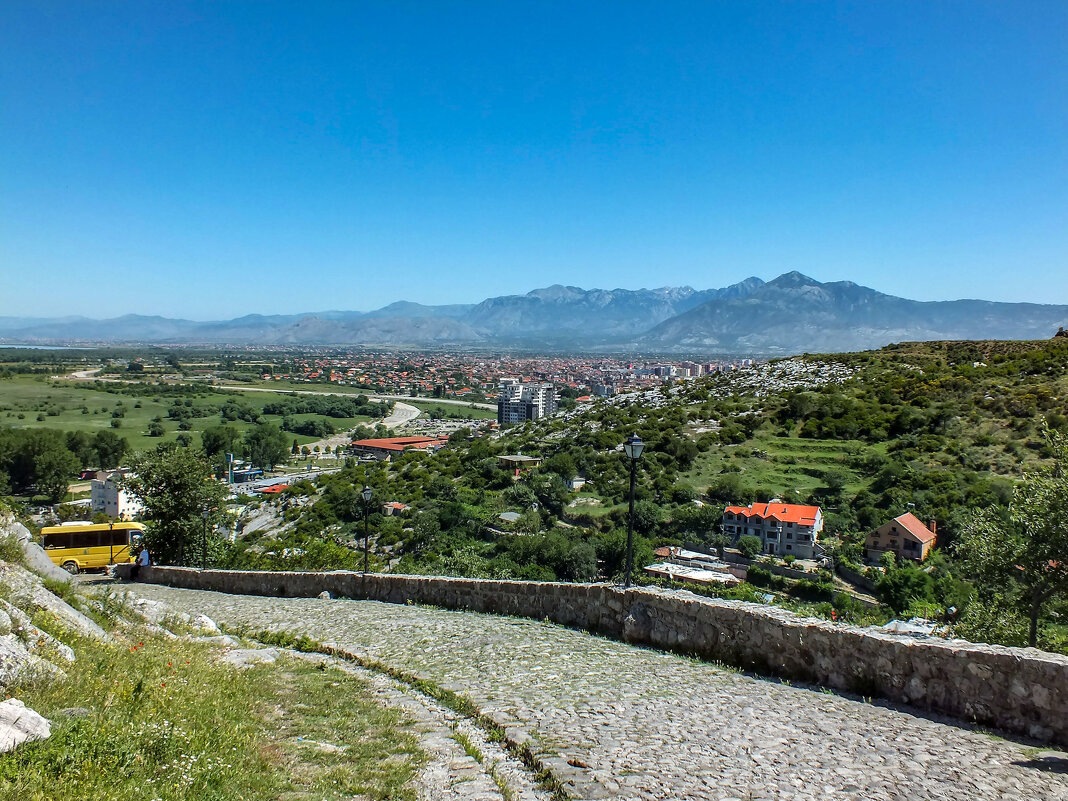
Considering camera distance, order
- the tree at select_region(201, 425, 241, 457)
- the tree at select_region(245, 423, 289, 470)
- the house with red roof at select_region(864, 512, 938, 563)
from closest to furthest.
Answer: the house with red roof at select_region(864, 512, 938, 563)
the tree at select_region(201, 425, 241, 457)
the tree at select_region(245, 423, 289, 470)

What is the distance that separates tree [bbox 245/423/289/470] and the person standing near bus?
62.7 meters

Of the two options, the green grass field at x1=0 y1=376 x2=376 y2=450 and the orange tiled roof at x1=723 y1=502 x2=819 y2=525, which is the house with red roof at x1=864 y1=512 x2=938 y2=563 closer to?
the orange tiled roof at x1=723 y1=502 x2=819 y2=525

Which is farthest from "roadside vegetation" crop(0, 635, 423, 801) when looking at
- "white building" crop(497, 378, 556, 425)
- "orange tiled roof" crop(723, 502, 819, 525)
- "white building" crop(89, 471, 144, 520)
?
"white building" crop(497, 378, 556, 425)

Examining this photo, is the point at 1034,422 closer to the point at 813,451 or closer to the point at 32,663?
the point at 813,451

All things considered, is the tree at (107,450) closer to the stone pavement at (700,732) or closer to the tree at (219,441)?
the tree at (219,441)

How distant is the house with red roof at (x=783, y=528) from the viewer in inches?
1012

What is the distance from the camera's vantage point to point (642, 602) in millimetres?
9328

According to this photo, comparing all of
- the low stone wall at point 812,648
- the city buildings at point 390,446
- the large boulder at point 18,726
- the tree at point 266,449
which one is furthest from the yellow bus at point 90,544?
the tree at point 266,449

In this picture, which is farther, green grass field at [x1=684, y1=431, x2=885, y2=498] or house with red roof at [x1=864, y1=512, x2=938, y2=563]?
green grass field at [x1=684, y1=431, x2=885, y2=498]

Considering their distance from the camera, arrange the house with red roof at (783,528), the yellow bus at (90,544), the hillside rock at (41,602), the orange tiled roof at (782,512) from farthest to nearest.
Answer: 1. the orange tiled roof at (782,512)
2. the house with red roof at (783,528)
3. the yellow bus at (90,544)
4. the hillside rock at (41,602)

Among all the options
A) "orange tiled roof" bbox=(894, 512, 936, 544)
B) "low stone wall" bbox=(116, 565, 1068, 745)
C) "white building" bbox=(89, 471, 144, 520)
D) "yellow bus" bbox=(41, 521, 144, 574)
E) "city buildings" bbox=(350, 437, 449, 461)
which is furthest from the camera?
"city buildings" bbox=(350, 437, 449, 461)

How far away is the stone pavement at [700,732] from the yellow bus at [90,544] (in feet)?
54.2

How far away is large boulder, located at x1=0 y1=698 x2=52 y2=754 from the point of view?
12.1 feet

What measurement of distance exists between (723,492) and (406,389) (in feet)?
508
